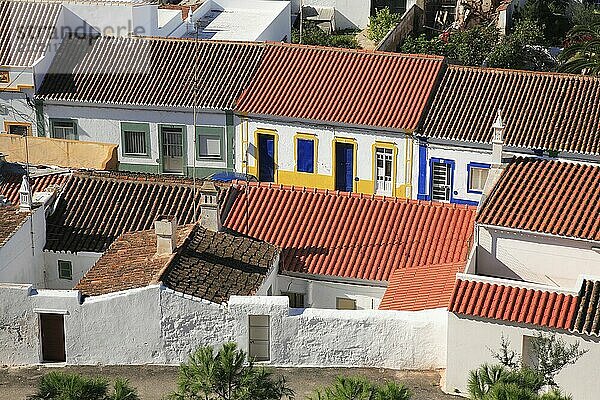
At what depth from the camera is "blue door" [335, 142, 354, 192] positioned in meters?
42.0

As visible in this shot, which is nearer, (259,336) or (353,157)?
(259,336)

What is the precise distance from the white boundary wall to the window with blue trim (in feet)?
52.3

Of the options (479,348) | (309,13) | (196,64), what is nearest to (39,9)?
(196,64)

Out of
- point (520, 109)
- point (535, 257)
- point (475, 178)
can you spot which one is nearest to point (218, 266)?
point (535, 257)

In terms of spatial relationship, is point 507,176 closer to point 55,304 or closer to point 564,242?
point 564,242

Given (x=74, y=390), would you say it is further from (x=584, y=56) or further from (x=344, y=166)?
(x=584, y=56)

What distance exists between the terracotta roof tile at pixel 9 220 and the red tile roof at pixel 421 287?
30.1 ft

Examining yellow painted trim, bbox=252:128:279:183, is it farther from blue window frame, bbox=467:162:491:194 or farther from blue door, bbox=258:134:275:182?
blue window frame, bbox=467:162:491:194

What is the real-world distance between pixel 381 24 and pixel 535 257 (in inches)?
1255

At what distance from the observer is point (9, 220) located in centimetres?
3055

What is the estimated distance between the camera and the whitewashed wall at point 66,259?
3222 centimetres

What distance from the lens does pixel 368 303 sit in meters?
31.3

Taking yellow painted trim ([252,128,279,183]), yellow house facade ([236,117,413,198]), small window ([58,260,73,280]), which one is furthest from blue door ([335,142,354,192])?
small window ([58,260,73,280])

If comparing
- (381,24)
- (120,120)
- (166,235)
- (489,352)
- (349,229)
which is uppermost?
(381,24)
